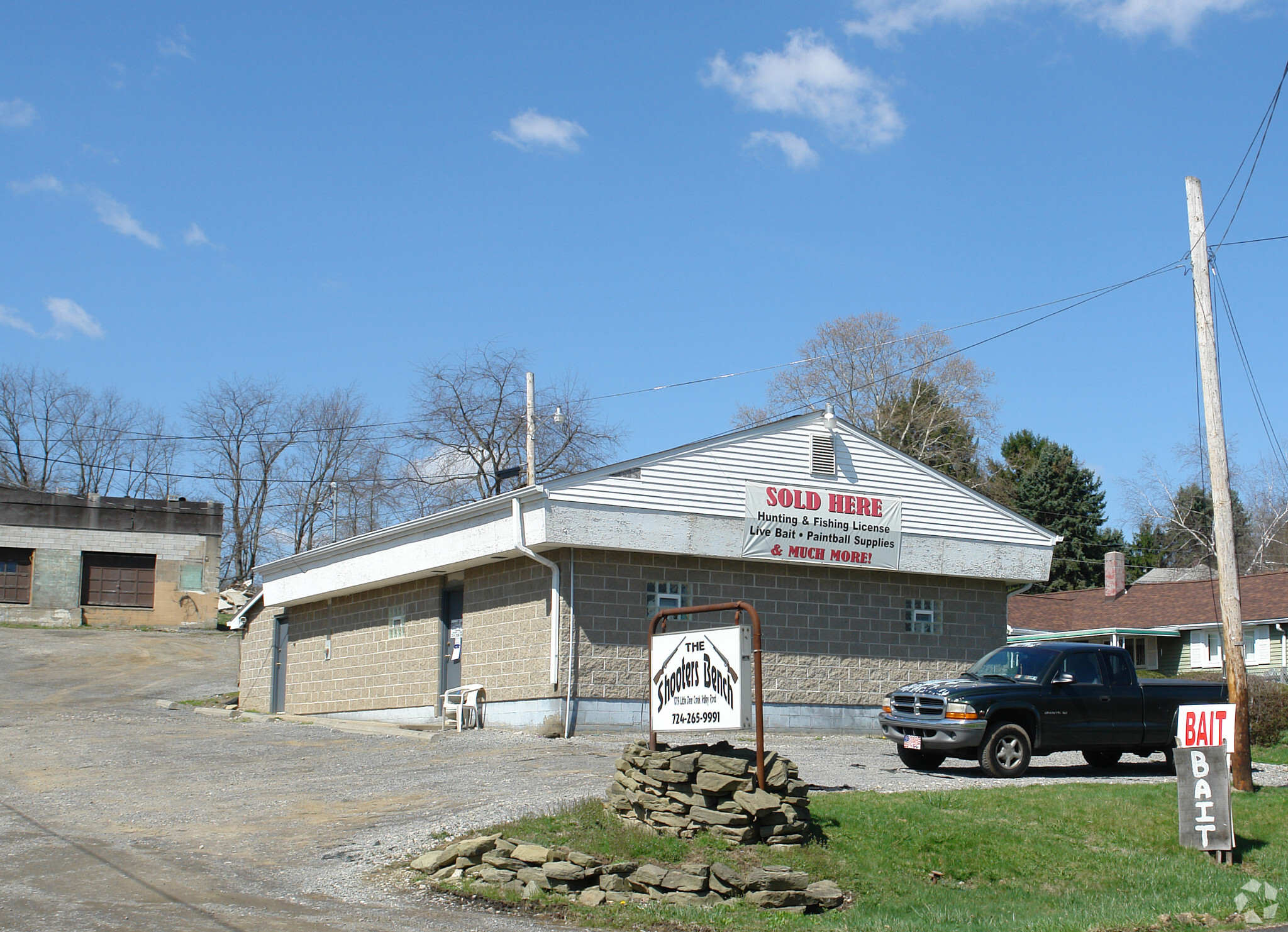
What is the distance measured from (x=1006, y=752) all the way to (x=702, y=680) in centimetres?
597

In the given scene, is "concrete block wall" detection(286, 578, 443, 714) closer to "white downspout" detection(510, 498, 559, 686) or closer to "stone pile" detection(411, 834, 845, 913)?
"white downspout" detection(510, 498, 559, 686)

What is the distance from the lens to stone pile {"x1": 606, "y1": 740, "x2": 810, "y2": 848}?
10312mm

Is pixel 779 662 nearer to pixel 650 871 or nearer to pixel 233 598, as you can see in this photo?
pixel 650 871

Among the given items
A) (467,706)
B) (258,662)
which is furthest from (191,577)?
(467,706)

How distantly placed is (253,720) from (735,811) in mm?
16605

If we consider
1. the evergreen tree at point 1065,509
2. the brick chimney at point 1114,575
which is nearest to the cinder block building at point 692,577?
the brick chimney at point 1114,575

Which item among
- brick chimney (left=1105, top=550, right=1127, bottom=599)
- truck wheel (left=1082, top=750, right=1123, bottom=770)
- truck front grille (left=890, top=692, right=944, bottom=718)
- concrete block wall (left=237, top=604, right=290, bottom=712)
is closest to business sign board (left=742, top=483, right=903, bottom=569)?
truck front grille (left=890, top=692, right=944, bottom=718)

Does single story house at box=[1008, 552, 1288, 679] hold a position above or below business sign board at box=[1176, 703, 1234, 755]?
above

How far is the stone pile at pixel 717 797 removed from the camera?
406 inches

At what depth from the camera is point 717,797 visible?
34.7 feet

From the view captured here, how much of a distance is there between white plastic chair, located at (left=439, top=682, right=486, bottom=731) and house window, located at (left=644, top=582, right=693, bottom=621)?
3.33 meters

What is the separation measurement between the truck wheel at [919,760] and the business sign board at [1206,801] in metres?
4.02

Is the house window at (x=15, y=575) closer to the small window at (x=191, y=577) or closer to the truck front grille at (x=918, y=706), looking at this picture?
the small window at (x=191, y=577)

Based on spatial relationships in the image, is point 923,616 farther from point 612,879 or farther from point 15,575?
point 15,575
